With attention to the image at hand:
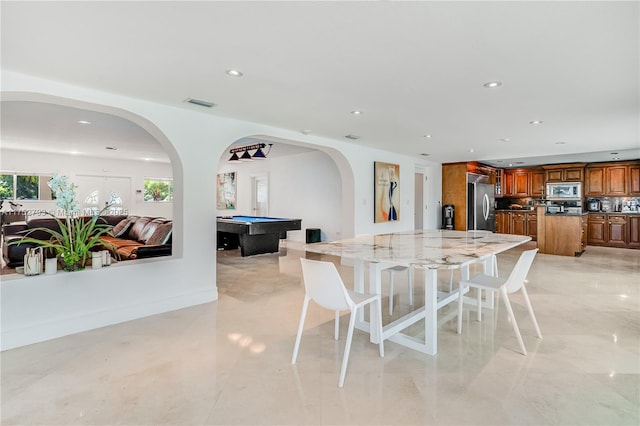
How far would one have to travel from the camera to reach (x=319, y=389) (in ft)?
6.53

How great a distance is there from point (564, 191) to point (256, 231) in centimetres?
799

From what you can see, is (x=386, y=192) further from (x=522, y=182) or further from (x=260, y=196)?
(x=522, y=182)

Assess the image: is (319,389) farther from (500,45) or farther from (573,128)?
(573,128)

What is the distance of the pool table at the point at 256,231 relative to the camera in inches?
238

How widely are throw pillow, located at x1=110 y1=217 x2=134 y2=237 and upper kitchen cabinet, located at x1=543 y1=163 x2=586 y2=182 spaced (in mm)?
10157

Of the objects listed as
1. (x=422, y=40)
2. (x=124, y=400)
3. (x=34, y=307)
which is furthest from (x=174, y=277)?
(x=422, y=40)

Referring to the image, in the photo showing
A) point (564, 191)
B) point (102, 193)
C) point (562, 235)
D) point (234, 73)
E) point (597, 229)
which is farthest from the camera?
point (102, 193)

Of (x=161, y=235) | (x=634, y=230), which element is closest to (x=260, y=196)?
(x=161, y=235)

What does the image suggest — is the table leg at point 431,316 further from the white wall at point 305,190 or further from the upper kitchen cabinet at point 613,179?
the upper kitchen cabinet at point 613,179

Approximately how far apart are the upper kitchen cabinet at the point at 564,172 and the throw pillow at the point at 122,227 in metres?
10.2

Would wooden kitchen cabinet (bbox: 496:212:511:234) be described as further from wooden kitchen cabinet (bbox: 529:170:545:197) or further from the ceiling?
the ceiling

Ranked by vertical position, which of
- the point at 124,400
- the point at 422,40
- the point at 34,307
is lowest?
the point at 124,400

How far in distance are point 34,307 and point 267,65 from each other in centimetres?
275

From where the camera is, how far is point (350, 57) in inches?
88.2
